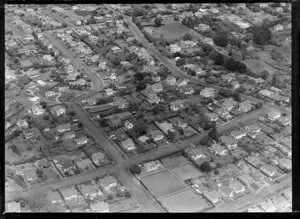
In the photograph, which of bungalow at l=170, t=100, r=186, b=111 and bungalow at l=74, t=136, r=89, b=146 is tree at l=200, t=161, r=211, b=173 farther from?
bungalow at l=74, t=136, r=89, b=146

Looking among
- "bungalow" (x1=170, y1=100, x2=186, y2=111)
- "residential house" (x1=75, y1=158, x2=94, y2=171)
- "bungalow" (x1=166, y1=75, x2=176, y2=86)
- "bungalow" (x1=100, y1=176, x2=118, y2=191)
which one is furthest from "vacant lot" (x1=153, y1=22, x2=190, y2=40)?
"bungalow" (x1=100, y1=176, x2=118, y2=191)

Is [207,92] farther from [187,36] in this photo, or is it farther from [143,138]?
[143,138]

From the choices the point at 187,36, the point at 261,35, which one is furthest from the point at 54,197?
the point at 261,35

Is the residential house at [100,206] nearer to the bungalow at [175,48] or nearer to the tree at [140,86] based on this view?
the tree at [140,86]

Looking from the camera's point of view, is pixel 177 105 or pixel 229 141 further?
pixel 177 105

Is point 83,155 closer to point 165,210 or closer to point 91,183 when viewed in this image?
point 91,183

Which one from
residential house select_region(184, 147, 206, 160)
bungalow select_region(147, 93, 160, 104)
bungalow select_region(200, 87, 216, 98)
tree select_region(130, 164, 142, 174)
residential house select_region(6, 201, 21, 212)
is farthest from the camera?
bungalow select_region(200, 87, 216, 98)

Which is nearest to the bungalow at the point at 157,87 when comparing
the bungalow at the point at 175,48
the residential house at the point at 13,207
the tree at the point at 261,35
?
the bungalow at the point at 175,48

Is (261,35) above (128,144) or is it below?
above
